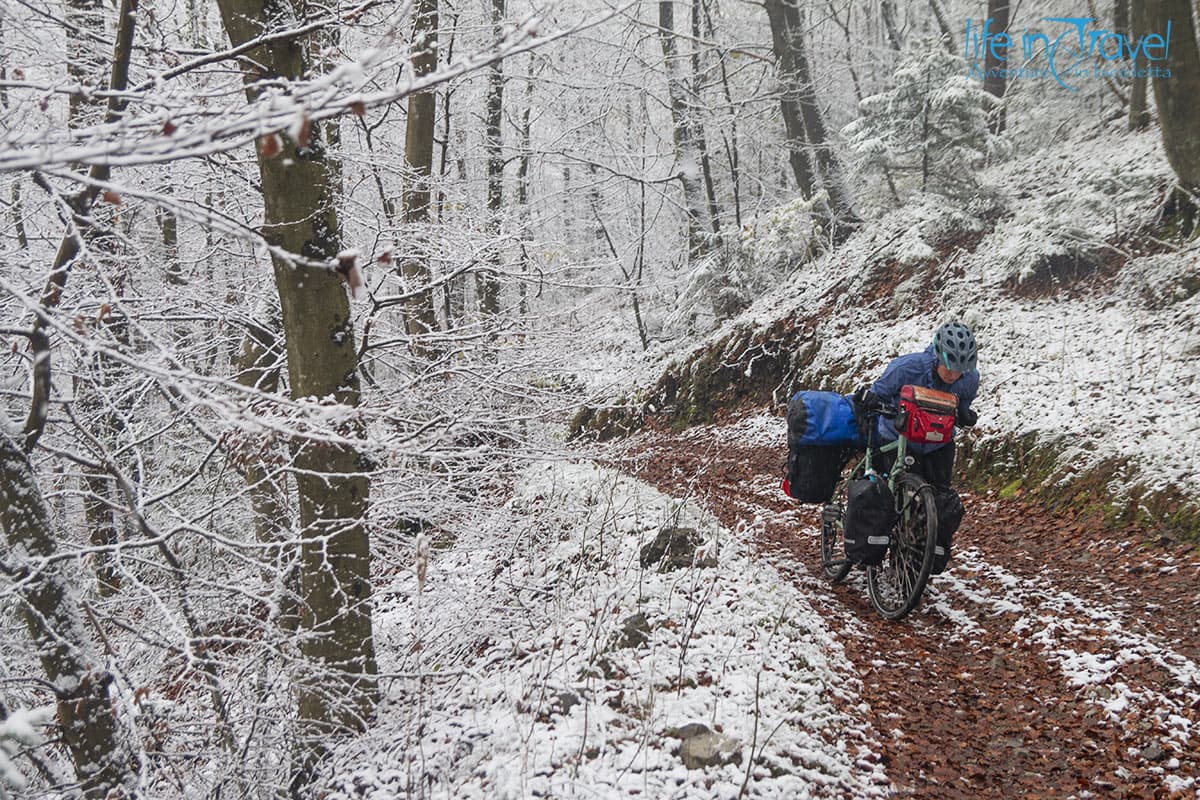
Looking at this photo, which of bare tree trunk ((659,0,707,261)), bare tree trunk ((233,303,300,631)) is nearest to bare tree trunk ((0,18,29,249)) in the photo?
bare tree trunk ((233,303,300,631))

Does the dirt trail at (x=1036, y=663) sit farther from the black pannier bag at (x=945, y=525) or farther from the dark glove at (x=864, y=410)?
the dark glove at (x=864, y=410)

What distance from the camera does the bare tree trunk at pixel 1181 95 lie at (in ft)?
27.8

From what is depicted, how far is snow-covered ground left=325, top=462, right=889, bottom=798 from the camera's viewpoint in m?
3.75

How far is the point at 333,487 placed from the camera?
4168 mm

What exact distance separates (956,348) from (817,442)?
1.37m

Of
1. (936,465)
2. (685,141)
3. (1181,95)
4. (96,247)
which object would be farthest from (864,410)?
(685,141)

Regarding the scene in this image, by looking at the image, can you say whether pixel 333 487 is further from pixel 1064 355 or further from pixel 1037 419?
pixel 1064 355

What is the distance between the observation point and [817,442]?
20.1ft

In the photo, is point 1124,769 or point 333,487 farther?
point 333,487

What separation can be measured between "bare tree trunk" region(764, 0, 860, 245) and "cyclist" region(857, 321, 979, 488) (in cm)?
1052

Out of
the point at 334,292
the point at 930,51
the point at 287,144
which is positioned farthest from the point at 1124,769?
the point at 930,51

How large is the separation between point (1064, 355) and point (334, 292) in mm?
8776

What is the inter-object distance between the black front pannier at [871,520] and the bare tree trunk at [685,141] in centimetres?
1222

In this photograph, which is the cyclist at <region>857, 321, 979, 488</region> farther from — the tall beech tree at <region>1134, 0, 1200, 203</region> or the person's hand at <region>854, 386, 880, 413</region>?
the tall beech tree at <region>1134, 0, 1200, 203</region>
